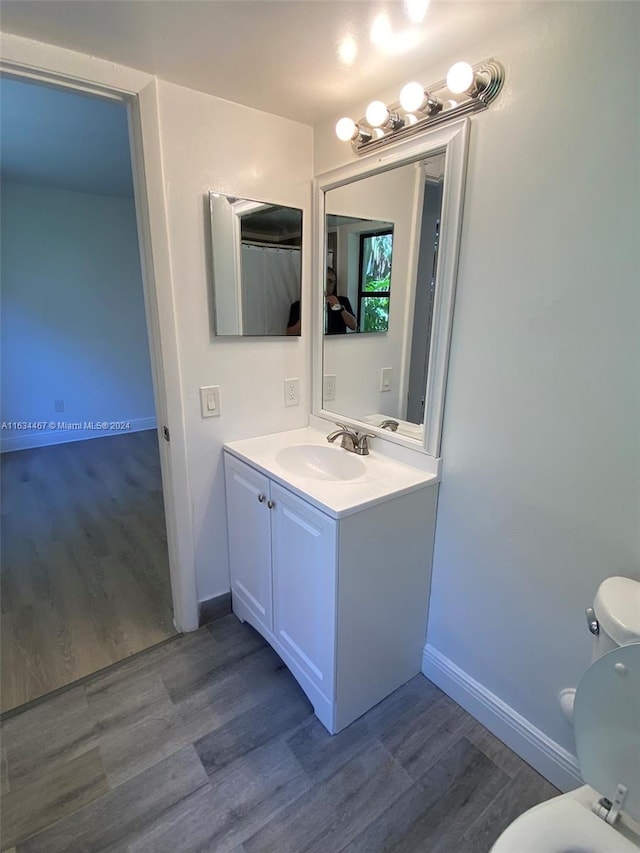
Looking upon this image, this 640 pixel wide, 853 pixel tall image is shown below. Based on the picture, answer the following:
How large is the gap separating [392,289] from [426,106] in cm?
57

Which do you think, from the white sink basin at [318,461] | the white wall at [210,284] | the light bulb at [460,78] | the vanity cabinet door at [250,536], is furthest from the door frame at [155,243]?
the light bulb at [460,78]

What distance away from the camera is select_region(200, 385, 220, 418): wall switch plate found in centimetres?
176

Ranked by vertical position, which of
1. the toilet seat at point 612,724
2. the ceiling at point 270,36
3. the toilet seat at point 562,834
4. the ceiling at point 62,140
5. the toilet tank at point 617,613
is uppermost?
the ceiling at point 62,140

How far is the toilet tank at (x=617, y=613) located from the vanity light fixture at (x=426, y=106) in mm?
1348

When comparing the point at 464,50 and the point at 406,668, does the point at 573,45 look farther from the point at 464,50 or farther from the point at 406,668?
the point at 406,668

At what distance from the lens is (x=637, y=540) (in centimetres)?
105

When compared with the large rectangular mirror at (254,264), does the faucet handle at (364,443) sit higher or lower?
lower

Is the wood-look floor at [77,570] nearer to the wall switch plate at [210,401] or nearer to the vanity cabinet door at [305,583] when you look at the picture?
the vanity cabinet door at [305,583]

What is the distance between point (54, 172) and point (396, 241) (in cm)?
331

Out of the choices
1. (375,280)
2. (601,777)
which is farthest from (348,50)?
(601,777)

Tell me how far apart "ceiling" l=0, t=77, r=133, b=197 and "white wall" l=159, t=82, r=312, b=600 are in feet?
0.93

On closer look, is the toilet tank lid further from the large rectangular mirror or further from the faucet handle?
the large rectangular mirror

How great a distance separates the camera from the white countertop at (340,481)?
1.32 metres

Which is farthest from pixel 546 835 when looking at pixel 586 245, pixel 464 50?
pixel 464 50
